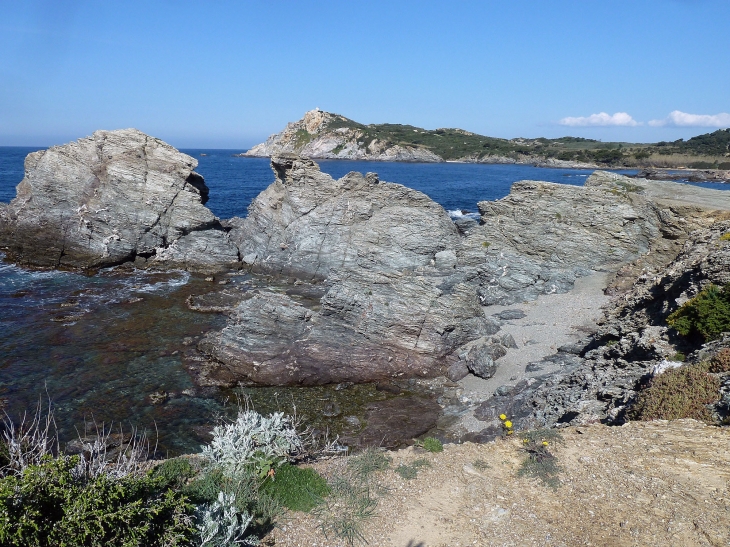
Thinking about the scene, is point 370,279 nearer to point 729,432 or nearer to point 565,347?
point 565,347

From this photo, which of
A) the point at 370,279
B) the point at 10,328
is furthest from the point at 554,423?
the point at 10,328

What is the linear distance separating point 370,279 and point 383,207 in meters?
13.5

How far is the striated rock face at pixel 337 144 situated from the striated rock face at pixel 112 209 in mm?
123614

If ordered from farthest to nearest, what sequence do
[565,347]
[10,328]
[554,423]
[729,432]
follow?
[10,328] < [565,347] < [554,423] < [729,432]

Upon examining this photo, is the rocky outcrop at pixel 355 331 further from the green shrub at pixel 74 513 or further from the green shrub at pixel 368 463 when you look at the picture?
the green shrub at pixel 74 513

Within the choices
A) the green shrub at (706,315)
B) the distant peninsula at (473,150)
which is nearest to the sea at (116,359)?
the green shrub at (706,315)

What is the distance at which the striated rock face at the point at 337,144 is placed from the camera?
172 meters

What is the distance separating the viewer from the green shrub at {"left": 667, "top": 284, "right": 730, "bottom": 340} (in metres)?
15.1

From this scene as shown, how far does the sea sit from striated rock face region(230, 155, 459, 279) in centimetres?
462

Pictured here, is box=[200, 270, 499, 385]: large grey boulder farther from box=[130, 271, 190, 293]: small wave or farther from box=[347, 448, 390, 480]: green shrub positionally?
box=[130, 271, 190, 293]: small wave

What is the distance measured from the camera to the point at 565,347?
74.8 feet

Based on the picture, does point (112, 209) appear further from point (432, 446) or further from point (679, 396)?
point (679, 396)

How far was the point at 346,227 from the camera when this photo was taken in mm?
37562

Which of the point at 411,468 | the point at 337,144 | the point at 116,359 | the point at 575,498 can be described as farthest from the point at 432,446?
the point at 337,144
